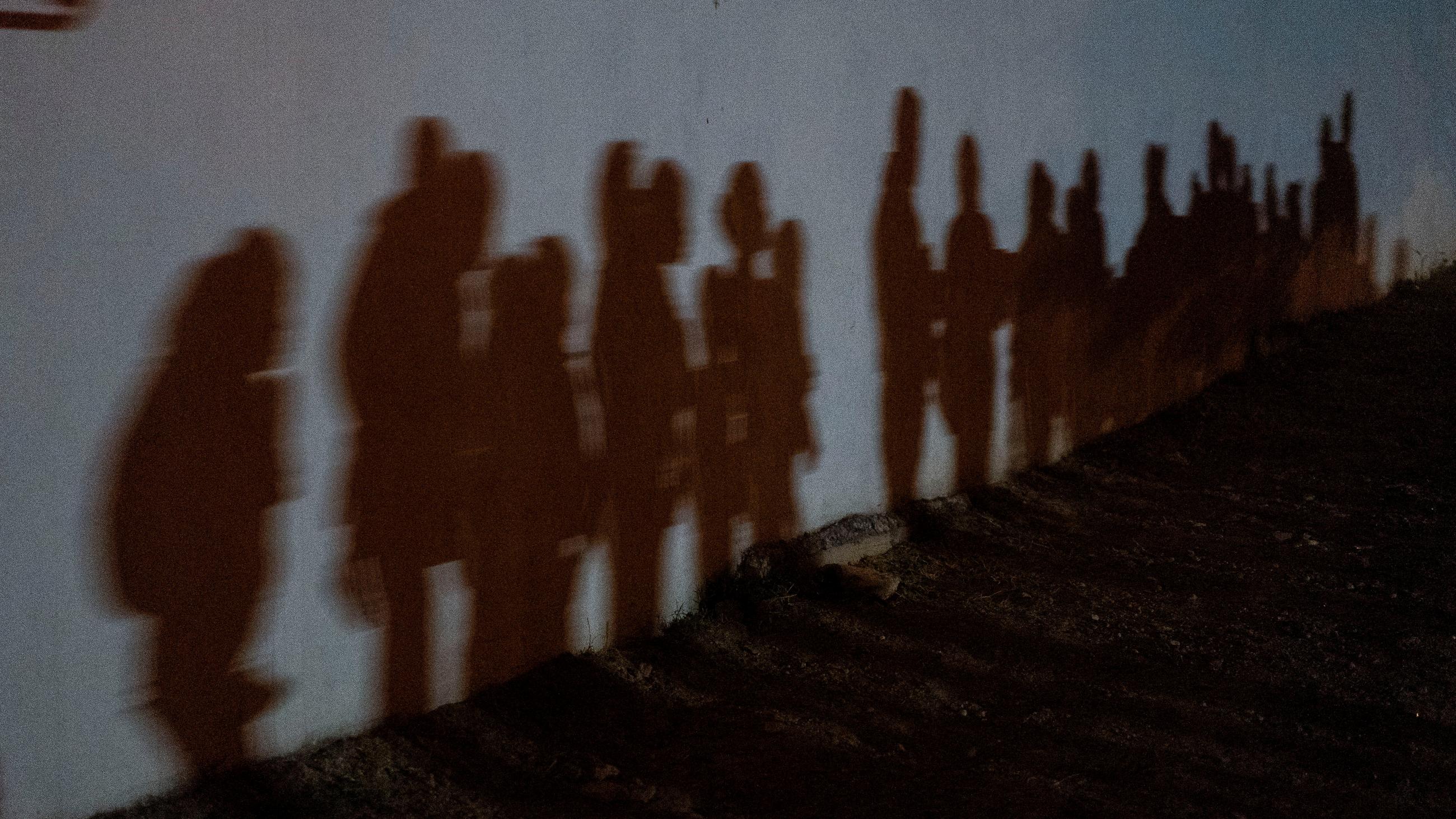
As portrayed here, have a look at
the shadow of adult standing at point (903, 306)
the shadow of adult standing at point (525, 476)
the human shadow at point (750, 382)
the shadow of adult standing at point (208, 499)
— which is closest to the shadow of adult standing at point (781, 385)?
the human shadow at point (750, 382)

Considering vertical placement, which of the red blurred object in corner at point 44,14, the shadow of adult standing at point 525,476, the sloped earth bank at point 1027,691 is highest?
the red blurred object in corner at point 44,14

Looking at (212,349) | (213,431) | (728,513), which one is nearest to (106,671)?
(213,431)

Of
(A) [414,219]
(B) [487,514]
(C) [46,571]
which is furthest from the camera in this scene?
(B) [487,514]

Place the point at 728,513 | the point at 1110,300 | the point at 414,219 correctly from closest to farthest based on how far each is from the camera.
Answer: the point at 414,219 → the point at 728,513 → the point at 1110,300

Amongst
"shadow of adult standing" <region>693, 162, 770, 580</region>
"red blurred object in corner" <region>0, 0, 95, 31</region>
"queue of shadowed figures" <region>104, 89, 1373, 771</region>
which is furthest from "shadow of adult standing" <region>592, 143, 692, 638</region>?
"red blurred object in corner" <region>0, 0, 95, 31</region>

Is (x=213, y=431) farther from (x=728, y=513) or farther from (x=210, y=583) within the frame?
(x=728, y=513)

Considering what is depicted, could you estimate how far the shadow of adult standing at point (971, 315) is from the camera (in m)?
4.61

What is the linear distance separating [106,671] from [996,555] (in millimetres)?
3064

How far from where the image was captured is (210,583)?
2.50 m

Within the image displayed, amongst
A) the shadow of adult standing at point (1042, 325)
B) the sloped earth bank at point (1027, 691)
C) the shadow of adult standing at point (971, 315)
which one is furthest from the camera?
the shadow of adult standing at point (1042, 325)

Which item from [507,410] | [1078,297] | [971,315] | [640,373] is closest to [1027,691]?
[640,373]

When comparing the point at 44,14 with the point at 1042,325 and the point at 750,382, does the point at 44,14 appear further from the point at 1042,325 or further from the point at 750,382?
the point at 1042,325

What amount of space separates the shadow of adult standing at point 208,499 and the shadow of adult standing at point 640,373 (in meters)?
0.98

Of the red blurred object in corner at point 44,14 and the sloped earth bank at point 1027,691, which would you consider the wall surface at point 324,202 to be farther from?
the sloped earth bank at point 1027,691
